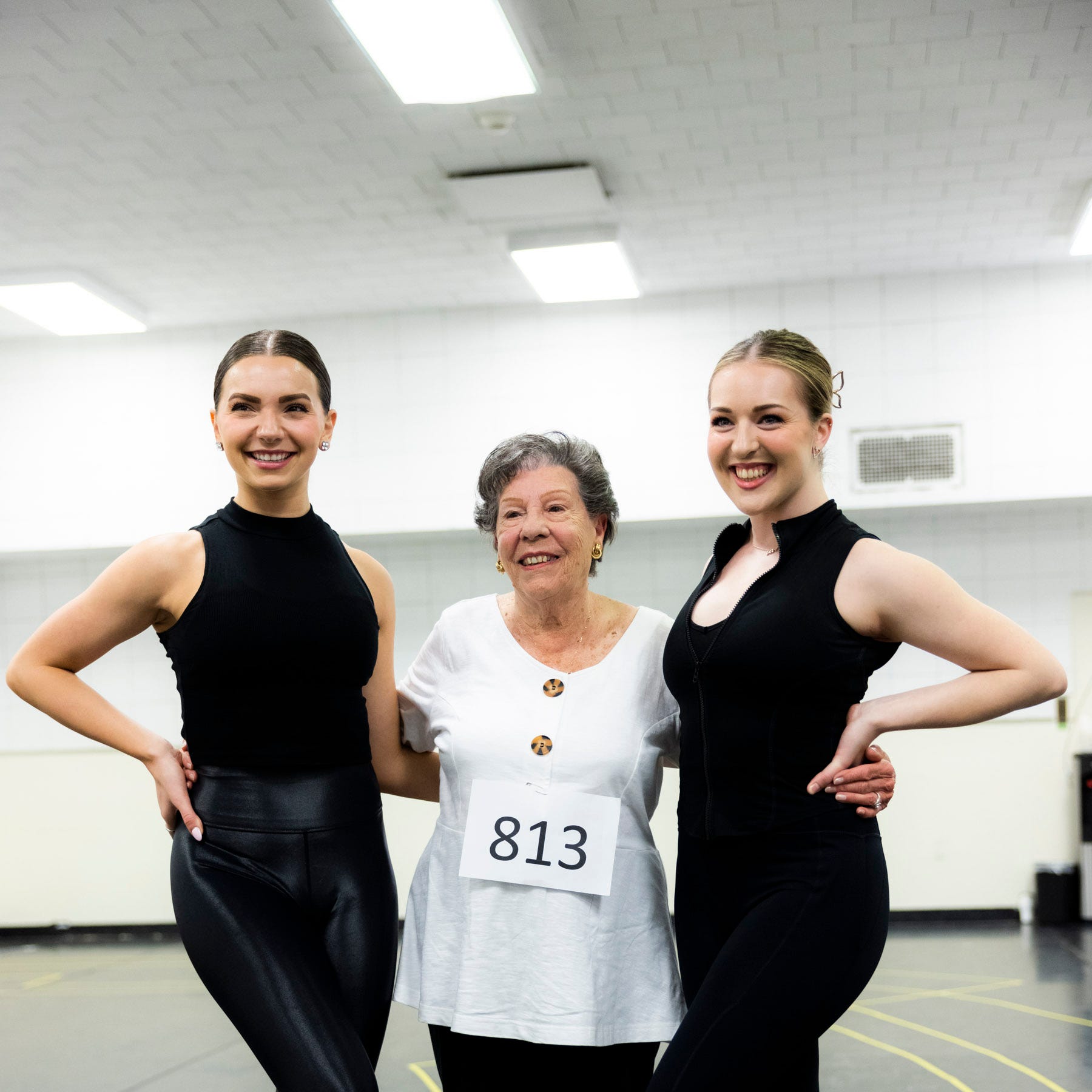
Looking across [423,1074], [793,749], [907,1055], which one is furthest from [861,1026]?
[793,749]

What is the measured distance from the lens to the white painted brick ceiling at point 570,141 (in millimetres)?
3053

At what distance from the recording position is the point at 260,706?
172cm

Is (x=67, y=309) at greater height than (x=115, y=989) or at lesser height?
greater

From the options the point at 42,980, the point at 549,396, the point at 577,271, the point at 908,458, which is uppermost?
the point at 577,271

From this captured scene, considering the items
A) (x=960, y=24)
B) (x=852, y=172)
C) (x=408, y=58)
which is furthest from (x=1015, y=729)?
(x=408, y=58)

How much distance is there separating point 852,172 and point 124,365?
3.97 meters

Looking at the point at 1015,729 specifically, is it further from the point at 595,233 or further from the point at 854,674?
the point at 854,674

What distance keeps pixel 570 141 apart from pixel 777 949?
2.97 meters

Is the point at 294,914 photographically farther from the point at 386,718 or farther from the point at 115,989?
the point at 115,989

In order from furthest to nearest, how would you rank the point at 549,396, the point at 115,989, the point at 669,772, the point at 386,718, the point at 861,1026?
the point at 669,772 < the point at 549,396 < the point at 115,989 < the point at 861,1026 < the point at 386,718

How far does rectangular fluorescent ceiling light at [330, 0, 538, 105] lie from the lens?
273 centimetres

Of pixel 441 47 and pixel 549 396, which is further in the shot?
pixel 549 396

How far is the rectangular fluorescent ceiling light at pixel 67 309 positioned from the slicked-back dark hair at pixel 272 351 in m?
3.70

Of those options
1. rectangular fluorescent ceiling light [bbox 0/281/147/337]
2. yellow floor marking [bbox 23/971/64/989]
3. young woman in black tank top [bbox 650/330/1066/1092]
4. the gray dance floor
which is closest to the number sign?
young woman in black tank top [bbox 650/330/1066/1092]
